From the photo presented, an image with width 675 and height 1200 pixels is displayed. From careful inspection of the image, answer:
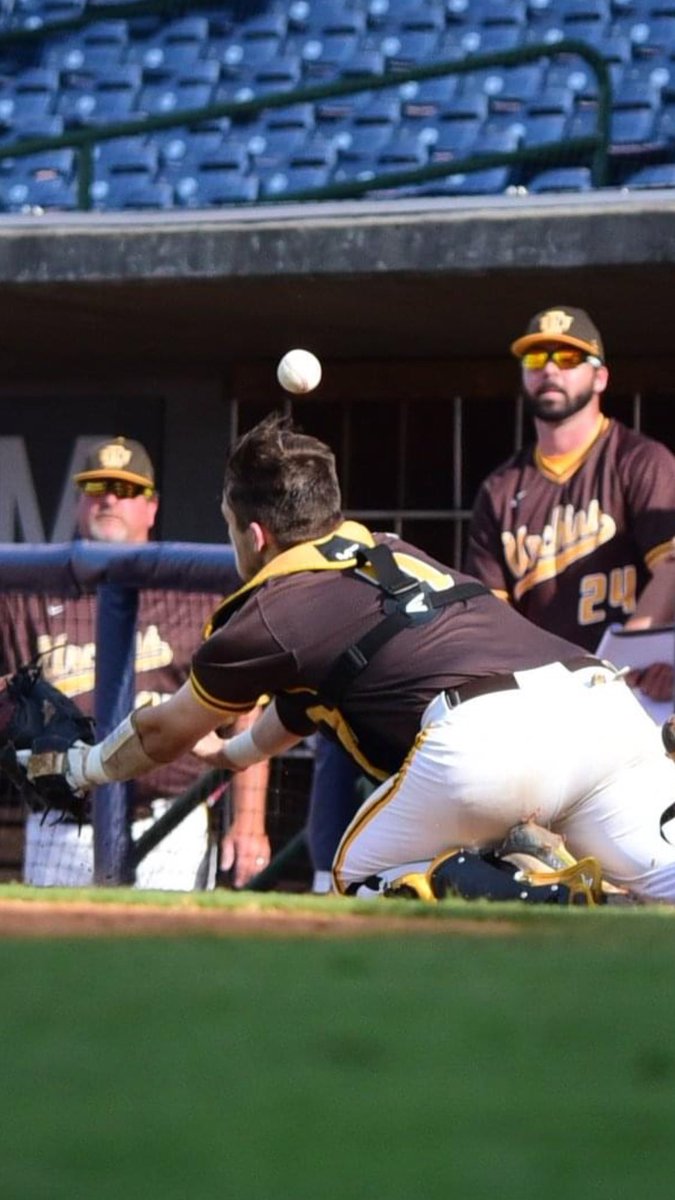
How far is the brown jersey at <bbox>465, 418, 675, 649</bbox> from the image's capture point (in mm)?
6336

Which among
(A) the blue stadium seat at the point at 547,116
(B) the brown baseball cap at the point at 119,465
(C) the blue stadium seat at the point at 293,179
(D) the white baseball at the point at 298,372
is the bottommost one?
(B) the brown baseball cap at the point at 119,465

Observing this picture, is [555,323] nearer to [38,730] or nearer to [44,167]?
[38,730]

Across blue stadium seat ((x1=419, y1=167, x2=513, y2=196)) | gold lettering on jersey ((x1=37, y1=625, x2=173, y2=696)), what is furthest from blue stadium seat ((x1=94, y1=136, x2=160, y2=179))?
gold lettering on jersey ((x1=37, y1=625, x2=173, y2=696))

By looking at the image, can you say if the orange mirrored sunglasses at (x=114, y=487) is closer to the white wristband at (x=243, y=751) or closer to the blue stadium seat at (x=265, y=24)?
the white wristband at (x=243, y=751)

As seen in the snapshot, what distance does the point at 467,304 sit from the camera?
857 cm

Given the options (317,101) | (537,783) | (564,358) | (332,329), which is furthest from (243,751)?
(317,101)

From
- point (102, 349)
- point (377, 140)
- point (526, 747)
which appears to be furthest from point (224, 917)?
point (377, 140)

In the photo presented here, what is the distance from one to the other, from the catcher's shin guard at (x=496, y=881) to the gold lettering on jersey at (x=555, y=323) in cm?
226

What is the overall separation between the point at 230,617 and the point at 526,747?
74 centimetres

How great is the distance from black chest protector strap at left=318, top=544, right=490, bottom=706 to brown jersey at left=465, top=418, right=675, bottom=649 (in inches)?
62.2

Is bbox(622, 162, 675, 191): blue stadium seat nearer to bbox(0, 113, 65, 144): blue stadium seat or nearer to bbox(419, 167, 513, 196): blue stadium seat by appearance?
bbox(419, 167, 513, 196): blue stadium seat

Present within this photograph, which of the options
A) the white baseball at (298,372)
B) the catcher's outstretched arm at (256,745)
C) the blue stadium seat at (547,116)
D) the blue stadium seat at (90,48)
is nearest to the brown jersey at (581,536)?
the white baseball at (298,372)

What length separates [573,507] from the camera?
641cm

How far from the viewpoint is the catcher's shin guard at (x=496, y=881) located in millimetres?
4434
